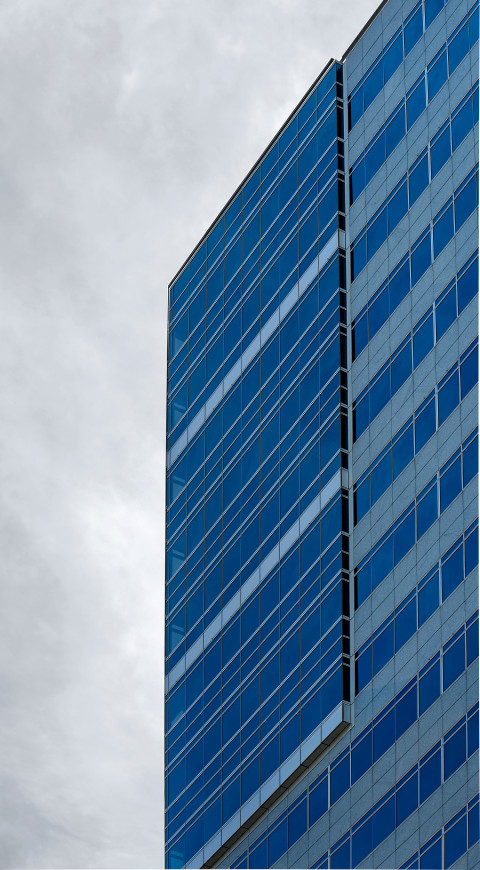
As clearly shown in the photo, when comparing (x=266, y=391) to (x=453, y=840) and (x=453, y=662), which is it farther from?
(x=453, y=840)

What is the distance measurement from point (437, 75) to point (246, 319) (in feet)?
68.8

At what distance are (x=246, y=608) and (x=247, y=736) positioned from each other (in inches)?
261

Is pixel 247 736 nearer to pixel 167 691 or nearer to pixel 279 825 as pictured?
pixel 279 825

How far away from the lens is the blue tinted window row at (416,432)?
2936 inches

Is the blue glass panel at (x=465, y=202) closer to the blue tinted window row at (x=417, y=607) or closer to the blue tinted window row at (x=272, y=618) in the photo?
the blue tinted window row at (x=417, y=607)

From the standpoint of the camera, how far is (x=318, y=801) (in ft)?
265

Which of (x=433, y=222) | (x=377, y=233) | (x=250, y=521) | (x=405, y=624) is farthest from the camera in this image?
(x=250, y=521)

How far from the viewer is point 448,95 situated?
80.6m

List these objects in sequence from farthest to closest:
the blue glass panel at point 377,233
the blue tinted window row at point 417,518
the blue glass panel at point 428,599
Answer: the blue glass panel at point 377,233, the blue glass panel at point 428,599, the blue tinted window row at point 417,518

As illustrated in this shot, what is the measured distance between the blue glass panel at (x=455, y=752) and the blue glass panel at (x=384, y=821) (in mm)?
4544

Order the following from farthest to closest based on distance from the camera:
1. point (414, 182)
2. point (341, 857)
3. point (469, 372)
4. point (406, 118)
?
point (406, 118) < point (414, 182) < point (341, 857) < point (469, 372)

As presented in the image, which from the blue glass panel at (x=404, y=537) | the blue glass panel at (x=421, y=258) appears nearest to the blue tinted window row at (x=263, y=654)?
the blue glass panel at (x=404, y=537)

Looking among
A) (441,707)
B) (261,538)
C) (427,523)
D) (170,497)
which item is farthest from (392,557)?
(170,497)

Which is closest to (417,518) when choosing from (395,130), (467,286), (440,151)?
(467,286)
